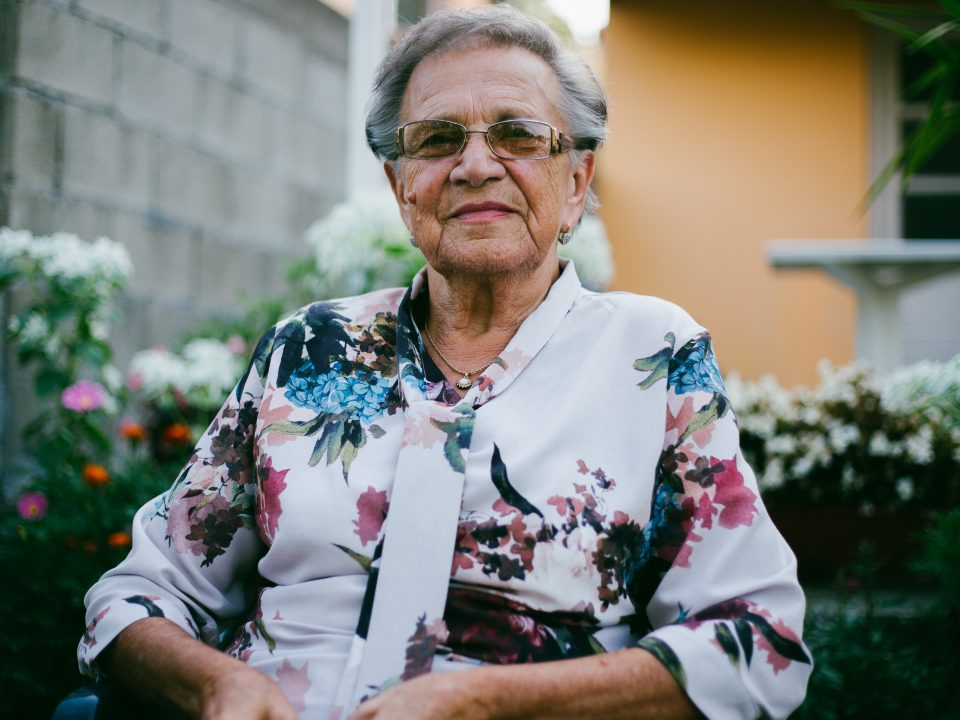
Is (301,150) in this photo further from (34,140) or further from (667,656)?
(667,656)

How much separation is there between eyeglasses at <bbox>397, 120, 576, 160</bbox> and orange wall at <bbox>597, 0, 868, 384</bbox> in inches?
191

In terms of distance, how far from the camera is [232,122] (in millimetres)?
4410

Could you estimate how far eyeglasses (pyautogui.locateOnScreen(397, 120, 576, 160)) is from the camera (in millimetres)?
1754

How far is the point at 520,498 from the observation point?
60.5 inches

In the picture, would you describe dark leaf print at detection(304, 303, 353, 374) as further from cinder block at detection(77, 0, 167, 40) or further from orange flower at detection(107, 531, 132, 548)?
cinder block at detection(77, 0, 167, 40)

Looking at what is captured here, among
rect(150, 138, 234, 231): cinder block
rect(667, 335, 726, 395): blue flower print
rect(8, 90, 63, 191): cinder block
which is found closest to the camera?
rect(667, 335, 726, 395): blue flower print

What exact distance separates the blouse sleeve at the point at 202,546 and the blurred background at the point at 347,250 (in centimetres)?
60

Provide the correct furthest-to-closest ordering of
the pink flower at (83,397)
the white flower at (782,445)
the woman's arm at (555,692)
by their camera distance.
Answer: the white flower at (782,445) → the pink flower at (83,397) → the woman's arm at (555,692)

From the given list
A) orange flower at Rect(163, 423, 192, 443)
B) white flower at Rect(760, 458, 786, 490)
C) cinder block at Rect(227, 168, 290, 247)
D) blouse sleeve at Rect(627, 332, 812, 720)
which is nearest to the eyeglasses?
blouse sleeve at Rect(627, 332, 812, 720)

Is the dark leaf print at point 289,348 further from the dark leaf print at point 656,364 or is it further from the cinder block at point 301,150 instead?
the cinder block at point 301,150

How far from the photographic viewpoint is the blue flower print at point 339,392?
5.51ft

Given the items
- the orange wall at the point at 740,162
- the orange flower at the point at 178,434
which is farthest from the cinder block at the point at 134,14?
the orange wall at the point at 740,162

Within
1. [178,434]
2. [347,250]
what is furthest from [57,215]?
[347,250]

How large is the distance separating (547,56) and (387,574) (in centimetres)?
98
